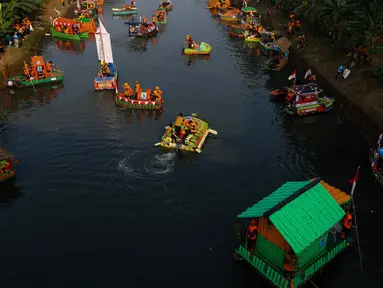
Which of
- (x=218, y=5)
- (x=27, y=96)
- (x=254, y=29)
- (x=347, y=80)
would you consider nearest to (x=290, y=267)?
(x=347, y=80)

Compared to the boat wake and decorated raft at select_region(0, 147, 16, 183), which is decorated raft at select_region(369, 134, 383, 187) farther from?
decorated raft at select_region(0, 147, 16, 183)

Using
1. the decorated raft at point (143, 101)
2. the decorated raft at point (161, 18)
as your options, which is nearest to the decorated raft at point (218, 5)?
the decorated raft at point (161, 18)

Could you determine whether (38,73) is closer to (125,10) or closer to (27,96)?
(27,96)

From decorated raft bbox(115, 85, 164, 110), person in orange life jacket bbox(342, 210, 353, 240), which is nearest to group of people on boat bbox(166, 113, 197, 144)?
decorated raft bbox(115, 85, 164, 110)

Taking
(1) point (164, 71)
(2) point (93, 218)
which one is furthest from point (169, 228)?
(1) point (164, 71)

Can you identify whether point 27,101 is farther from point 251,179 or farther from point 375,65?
point 375,65

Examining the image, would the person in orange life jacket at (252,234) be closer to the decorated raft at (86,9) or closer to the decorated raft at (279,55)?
the decorated raft at (279,55)

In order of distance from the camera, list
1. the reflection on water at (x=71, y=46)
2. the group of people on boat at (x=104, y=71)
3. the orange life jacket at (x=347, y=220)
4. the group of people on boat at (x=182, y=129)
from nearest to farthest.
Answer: the orange life jacket at (x=347, y=220) < the group of people on boat at (x=182, y=129) < the group of people on boat at (x=104, y=71) < the reflection on water at (x=71, y=46)
